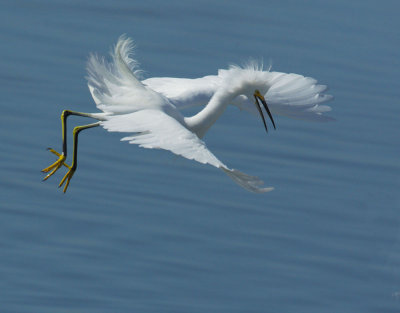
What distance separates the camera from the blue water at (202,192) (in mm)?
8383

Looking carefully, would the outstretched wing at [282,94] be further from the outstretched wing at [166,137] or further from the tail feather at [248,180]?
the tail feather at [248,180]

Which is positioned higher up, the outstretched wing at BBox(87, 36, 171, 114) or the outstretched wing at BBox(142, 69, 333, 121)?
the outstretched wing at BBox(142, 69, 333, 121)

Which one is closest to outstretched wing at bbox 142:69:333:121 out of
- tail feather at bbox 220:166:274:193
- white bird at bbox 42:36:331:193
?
white bird at bbox 42:36:331:193

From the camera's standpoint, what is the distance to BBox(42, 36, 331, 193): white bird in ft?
24.0

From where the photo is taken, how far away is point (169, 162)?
9.99 m

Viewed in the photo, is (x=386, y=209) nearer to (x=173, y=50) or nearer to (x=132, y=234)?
(x=132, y=234)

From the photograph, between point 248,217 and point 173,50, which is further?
point 173,50

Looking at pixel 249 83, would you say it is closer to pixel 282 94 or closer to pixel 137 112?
pixel 282 94

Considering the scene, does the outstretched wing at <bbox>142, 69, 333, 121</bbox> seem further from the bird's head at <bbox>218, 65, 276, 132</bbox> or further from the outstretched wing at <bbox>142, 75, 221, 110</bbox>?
the bird's head at <bbox>218, 65, 276, 132</bbox>

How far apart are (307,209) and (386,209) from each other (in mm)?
750

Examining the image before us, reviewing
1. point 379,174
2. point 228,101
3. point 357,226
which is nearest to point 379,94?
point 379,174

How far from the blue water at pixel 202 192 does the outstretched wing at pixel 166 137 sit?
3.89 feet

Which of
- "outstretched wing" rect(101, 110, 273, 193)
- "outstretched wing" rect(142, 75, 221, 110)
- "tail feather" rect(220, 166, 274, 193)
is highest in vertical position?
"outstretched wing" rect(142, 75, 221, 110)

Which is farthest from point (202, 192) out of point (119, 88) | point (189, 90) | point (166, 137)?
point (166, 137)
